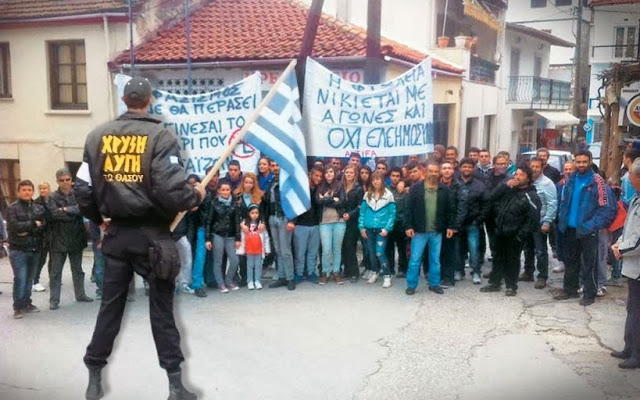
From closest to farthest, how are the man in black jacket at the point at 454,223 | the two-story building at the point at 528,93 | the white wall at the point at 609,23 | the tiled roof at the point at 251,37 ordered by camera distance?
the man in black jacket at the point at 454,223 < the tiled roof at the point at 251,37 < the white wall at the point at 609,23 < the two-story building at the point at 528,93

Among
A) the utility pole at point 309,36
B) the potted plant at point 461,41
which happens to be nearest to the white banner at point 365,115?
the utility pole at point 309,36

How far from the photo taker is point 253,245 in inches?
277

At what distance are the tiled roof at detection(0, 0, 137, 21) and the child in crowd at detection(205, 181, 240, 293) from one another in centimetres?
251

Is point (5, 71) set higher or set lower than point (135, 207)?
higher

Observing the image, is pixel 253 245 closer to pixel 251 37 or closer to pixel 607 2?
pixel 251 37

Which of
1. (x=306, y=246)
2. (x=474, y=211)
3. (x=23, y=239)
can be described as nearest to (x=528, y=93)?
(x=474, y=211)

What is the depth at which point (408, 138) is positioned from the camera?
725 centimetres

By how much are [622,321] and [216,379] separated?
3829mm

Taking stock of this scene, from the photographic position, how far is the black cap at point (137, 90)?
9.97 feet

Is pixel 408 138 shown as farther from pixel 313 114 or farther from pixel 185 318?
pixel 185 318

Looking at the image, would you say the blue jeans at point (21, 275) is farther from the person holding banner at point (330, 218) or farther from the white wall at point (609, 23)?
the white wall at point (609, 23)

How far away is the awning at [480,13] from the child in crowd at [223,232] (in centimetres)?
911

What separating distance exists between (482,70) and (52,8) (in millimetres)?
14026

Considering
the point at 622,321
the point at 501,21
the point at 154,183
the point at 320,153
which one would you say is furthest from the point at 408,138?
the point at 501,21
